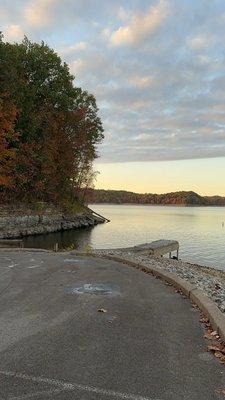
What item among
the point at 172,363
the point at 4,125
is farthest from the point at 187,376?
the point at 4,125

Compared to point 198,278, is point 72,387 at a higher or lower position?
higher

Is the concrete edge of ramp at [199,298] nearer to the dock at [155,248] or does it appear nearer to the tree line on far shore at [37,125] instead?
the dock at [155,248]

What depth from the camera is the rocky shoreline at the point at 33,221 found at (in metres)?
48.0

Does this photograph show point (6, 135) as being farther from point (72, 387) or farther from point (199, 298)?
point (72, 387)

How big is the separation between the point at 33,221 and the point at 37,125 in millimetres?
12081

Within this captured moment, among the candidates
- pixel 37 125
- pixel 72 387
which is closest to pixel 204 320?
pixel 72 387

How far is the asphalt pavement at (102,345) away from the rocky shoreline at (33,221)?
37.3 metres

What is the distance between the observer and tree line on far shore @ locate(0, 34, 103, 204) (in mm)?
45938

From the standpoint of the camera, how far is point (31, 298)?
31.3 ft

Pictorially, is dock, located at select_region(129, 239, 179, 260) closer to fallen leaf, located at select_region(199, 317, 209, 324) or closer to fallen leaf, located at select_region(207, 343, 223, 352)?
fallen leaf, located at select_region(199, 317, 209, 324)

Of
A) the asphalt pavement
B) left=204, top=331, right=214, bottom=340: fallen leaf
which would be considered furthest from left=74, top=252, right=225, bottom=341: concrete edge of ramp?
the asphalt pavement

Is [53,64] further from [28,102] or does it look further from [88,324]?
[88,324]

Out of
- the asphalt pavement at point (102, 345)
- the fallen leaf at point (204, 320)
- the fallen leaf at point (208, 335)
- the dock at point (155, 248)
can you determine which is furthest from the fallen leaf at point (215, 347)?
the dock at point (155, 248)

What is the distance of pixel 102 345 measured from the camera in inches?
252
